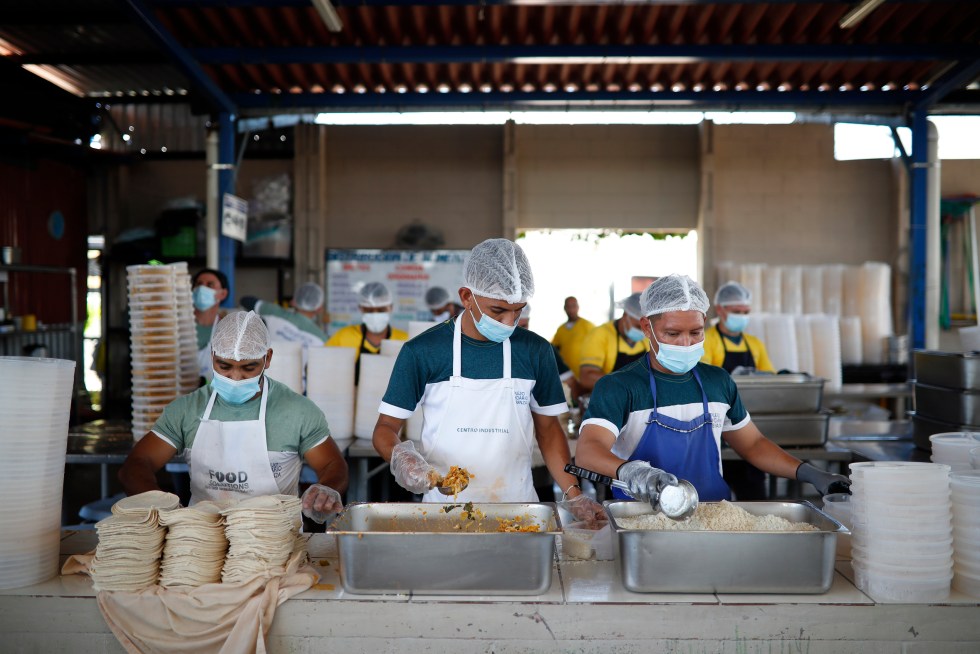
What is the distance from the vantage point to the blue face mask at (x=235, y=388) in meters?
2.67

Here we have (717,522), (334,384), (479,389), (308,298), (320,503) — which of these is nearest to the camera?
(717,522)

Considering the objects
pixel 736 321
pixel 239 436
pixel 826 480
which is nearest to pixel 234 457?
pixel 239 436

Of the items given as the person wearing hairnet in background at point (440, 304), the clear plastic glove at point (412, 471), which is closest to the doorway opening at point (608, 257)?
the person wearing hairnet in background at point (440, 304)

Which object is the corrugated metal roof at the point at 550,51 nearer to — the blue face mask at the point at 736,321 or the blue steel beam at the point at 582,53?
the blue steel beam at the point at 582,53

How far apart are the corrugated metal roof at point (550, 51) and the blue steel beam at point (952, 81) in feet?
0.05

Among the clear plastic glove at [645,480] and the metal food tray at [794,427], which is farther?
the metal food tray at [794,427]

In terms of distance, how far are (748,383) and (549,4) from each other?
3261 mm

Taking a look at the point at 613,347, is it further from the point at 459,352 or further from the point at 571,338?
the point at 459,352

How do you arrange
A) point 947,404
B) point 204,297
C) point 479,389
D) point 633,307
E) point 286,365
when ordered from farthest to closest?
point 633,307
point 204,297
point 286,365
point 947,404
point 479,389

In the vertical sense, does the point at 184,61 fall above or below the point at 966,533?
above

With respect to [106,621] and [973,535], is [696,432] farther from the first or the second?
[106,621]

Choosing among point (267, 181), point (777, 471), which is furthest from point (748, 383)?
point (267, 181)

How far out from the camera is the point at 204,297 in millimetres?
4844

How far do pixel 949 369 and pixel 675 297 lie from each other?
2.20 metres
